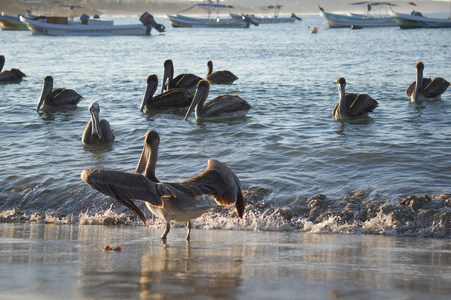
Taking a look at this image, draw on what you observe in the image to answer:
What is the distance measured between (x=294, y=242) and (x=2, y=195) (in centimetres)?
417

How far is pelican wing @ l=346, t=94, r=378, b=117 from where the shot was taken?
1339 centimetres

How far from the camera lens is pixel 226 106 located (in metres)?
14.1

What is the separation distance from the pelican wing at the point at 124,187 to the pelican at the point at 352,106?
831 cm

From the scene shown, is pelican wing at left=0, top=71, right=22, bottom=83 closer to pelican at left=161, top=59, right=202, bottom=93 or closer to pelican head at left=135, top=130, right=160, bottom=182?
pelican at left=161, top=59, right=202, bottom=93

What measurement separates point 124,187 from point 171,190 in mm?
411

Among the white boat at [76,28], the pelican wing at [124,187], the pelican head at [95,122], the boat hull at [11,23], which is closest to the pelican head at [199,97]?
the pelican head at [95,122]

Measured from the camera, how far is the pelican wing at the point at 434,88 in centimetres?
1584

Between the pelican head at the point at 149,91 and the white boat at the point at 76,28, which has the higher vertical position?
the white boat at the point at 76,28

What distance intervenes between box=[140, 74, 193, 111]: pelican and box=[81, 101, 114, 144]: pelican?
11.9ft

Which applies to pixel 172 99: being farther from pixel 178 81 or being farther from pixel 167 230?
pixel 167 230

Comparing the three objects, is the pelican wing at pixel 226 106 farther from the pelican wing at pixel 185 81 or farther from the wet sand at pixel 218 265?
the wet sand at pixel 218 265

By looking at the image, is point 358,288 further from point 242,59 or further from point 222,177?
point 242,59

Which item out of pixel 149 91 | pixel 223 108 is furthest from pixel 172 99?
pixel 223 108

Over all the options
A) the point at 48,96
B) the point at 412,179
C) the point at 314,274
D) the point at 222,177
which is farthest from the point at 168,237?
the point at 48,96
